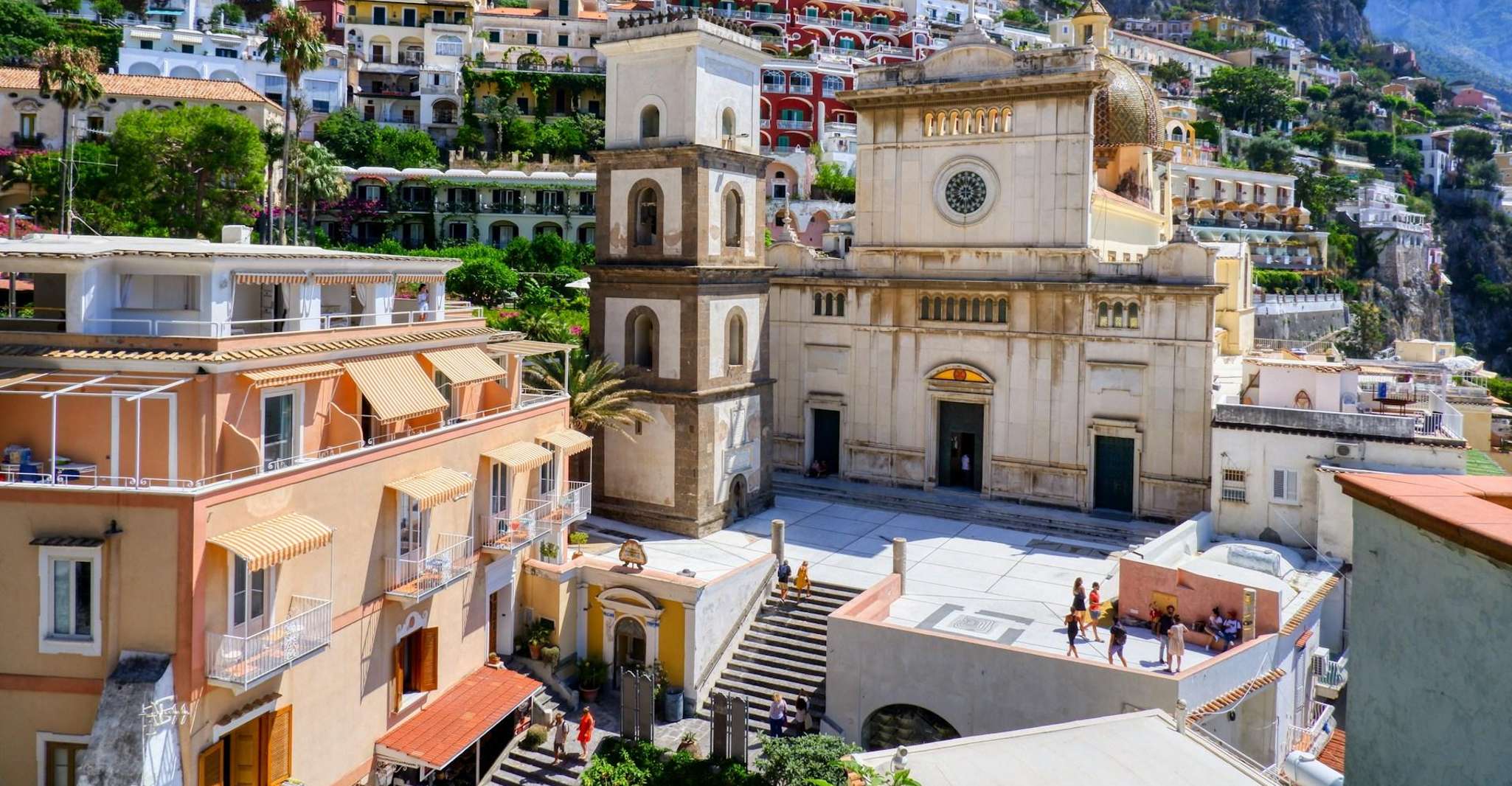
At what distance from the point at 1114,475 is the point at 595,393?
16114mm

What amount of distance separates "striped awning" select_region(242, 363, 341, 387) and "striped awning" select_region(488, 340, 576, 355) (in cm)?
596

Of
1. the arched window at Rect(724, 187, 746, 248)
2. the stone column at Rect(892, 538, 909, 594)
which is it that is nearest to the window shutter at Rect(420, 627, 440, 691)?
the stone column at Rect(892, 538, 909, 594)

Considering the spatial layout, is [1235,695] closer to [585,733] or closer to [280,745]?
[585,733]

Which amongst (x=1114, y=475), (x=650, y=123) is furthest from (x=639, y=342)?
(x=1114, y=475)

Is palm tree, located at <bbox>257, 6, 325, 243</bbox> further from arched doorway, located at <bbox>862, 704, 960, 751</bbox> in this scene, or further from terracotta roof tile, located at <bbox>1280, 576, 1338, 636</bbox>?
terracotta roof tile, located at <bbox>1280, 576, 1338, 636</bbox>

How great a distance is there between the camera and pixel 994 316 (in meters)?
36.5

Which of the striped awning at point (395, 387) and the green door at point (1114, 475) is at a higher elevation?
the striped awning at point (395, 387)

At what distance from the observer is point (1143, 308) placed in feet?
111

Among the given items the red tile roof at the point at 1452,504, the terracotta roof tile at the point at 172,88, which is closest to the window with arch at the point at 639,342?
the red tile roof at the point at 1452,504

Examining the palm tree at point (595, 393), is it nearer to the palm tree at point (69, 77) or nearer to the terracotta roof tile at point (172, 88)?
the palm tree at point (69, 77)

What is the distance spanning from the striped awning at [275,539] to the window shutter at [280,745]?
272 cm

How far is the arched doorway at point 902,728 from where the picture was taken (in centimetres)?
2427

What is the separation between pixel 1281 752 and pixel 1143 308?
13.8m

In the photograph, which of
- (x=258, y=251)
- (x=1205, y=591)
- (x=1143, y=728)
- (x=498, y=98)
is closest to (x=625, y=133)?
(x=258, y=251)
